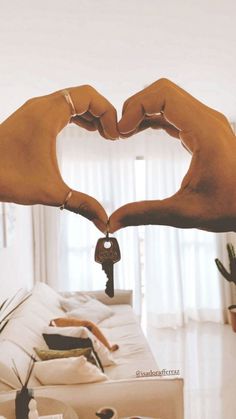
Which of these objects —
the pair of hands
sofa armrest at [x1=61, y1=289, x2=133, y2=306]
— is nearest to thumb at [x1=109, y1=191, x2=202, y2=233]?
the pair of hands

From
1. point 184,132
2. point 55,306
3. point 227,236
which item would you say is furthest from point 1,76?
point 227,236

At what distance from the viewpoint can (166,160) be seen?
5.37 meters

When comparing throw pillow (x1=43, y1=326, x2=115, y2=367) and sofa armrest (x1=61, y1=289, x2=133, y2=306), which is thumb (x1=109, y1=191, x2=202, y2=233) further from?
sofa armrest (x1=61, y1=289, x2=133, y2=306)

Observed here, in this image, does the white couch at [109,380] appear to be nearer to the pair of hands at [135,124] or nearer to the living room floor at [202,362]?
the living room floor at [202,362]

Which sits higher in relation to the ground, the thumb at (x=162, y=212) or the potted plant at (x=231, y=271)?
the thumb at (x=162, y=212)

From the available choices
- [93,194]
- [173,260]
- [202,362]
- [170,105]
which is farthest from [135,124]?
[173,260]

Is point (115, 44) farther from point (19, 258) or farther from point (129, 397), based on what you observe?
point (19, 258)

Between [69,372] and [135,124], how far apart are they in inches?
74.0

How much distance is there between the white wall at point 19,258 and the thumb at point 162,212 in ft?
11.2

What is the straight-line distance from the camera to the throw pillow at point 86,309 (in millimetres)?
3991

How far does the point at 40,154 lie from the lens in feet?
1.35

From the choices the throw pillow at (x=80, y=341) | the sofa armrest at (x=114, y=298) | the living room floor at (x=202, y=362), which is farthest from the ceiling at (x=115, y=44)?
the living room floor at (x=202, y=362)

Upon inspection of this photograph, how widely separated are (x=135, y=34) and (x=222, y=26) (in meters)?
0.49

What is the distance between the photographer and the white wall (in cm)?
379
